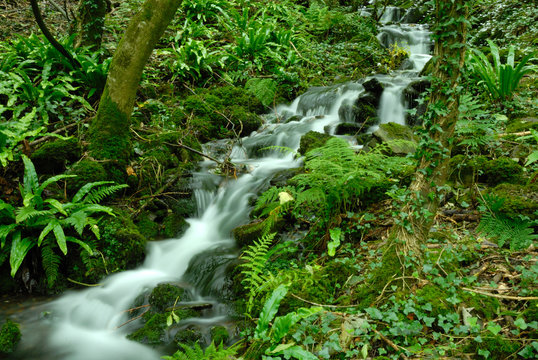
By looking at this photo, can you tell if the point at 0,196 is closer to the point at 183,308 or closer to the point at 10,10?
the point at 183,308

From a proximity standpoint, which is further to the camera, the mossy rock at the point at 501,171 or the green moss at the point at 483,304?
the mossy rock at the point at 501,171

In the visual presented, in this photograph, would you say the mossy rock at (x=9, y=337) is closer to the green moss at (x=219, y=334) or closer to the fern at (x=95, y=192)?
the fern at (x=95, y=192)

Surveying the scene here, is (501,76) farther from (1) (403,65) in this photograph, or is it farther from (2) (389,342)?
(1) (403,65)

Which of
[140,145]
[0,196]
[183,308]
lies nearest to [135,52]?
[140,145]

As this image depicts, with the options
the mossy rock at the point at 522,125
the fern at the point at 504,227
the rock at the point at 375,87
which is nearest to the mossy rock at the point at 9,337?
the fern at the point at 504,227

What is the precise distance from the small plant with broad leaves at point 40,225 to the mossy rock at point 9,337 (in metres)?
0.57

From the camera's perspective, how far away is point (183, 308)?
350 centimetres

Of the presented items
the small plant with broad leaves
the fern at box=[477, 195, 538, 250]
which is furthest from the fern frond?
the fern at box=[477, 195, 538, 250]

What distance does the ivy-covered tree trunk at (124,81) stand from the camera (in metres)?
4.73

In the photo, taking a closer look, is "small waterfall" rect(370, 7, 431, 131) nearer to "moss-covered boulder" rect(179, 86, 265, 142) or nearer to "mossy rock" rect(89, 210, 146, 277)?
"moss-covered boulder" rect(179, 86, 265, 142)

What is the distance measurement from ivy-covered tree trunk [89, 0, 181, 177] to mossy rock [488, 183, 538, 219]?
4.60 meters

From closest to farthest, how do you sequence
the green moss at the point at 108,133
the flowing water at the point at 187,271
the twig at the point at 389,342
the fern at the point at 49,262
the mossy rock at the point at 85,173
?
the twig at the point at 389,342 < the flowing water at the point at 187,271 < the fern at the point at 49,262 < the mossy rock at the point at 85,173 < the green moss at the point at 108,133

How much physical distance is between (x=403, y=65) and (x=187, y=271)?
8916 millimetres

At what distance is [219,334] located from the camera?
10.1 feet
